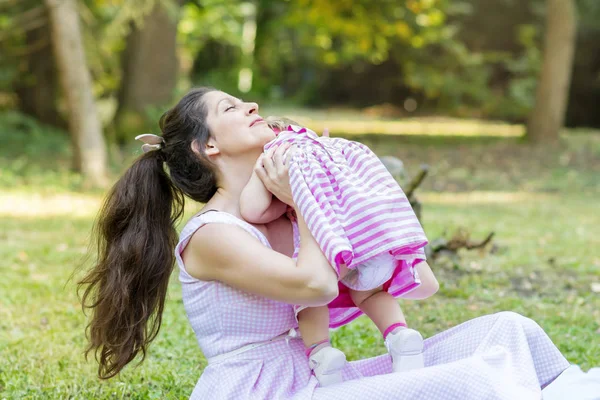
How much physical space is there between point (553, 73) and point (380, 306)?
1402 centimetres

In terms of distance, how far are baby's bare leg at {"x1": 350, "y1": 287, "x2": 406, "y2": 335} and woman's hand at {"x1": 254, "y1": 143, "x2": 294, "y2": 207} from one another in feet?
1.38

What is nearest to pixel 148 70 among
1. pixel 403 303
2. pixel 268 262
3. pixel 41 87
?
pixel 41 87

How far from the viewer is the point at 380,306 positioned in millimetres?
2682

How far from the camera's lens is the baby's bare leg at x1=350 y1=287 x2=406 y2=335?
8.71ft

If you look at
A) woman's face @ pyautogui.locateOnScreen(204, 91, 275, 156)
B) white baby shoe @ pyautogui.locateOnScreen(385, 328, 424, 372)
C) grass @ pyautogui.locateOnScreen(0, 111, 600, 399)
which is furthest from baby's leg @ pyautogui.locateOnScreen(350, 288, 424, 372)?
grass @ pyautogui.locateOnScreen(0, 111, 600, 399)

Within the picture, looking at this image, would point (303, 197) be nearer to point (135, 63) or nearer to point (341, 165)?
point (341, 165)

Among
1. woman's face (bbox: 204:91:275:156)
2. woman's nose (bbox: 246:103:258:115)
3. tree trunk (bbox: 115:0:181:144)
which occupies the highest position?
woman's nose (bbox: 246:103:258:115)

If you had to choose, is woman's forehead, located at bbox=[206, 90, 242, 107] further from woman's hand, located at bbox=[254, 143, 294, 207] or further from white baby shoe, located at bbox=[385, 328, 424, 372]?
white baby shoe, located at bbox=[385, 328, 424, 372]

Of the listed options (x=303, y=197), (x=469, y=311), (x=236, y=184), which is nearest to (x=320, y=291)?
(x=303, y=197)

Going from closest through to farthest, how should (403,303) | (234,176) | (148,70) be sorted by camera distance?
(234,176) → (403,303) → (148,70)

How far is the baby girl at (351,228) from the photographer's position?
2.42 meters

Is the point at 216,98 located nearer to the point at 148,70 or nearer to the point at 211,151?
the point at 211,151

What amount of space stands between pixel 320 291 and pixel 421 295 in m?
0.60

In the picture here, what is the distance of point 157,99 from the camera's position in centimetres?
1441
